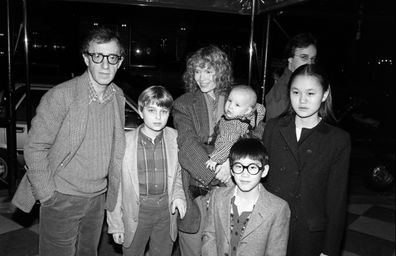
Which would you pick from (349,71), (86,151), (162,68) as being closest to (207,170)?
(86,151)

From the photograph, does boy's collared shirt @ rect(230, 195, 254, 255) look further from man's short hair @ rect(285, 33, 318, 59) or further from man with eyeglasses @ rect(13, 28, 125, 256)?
man's short hair @ rect(285, 33, 318, 59)

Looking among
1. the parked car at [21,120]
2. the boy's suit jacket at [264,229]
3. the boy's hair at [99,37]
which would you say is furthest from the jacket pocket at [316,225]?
the parked car at [21,120]

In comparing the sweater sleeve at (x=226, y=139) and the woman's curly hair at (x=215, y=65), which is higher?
the woman's curly hair at (x=215, y=65)

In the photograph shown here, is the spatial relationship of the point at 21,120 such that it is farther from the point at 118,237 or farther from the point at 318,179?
the point at 318,179

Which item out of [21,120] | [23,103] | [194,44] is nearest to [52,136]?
[21,120]

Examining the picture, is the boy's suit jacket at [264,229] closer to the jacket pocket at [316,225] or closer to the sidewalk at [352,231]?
the jacket pocket at [316,225]

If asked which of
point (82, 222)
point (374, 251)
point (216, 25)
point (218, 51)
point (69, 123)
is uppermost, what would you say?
point (216, 25)

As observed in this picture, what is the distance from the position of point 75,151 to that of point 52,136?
18 centimetres

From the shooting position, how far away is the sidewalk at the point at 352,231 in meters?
3.80

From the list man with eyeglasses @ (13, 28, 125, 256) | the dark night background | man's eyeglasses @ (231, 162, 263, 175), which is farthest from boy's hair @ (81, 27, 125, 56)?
the dark night background

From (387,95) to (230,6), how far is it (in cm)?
637

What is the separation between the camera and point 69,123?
232 centimetres

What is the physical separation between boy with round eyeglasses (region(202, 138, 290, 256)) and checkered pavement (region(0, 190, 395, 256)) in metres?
1.98

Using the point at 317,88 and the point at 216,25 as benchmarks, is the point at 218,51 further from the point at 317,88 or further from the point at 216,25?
the point at 216,25
